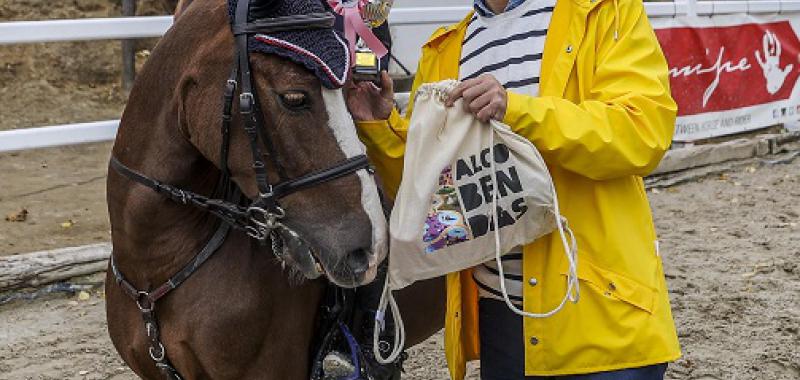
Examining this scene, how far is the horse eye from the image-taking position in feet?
7.95

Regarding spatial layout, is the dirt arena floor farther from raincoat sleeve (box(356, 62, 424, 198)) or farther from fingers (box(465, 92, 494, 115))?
fingers (box(465, 92, 494, 115))

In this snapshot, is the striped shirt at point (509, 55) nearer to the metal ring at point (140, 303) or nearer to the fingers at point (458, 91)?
the fingers at point (458, 91)

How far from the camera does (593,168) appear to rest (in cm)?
240


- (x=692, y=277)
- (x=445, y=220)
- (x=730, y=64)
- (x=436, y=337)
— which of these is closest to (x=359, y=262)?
(x=445, y=220)

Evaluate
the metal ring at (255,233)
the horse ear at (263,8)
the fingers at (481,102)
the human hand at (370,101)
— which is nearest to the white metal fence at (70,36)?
the human hand at (370,101)

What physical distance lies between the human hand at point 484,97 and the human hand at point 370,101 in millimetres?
531

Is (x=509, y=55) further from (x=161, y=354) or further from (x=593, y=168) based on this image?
(x=161, y=354)

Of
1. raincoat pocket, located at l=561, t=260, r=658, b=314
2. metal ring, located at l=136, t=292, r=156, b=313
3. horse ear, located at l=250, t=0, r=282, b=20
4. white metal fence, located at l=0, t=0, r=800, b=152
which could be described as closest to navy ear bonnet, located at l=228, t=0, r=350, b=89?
horse ear, located at l=250, t=0, r=282, b=20

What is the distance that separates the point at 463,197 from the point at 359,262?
280 mm

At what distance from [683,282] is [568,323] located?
3.62 meters

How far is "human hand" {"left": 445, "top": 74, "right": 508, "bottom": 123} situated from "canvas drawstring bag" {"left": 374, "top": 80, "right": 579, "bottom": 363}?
2cm

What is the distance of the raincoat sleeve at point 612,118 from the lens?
7.72 feet

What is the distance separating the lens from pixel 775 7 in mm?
8578

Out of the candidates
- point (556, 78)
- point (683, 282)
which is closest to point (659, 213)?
point (683, 282)
